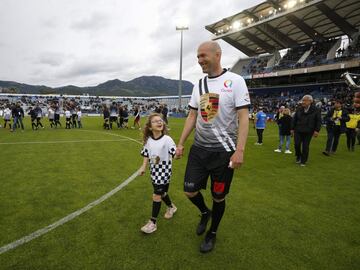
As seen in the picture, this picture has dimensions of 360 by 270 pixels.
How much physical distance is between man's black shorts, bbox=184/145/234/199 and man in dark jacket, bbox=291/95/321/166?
5.46 m

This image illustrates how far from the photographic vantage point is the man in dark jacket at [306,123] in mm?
7207

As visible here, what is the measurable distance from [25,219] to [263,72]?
49.0m

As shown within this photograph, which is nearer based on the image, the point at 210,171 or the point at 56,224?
the point at 210,171

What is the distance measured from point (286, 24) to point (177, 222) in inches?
1721

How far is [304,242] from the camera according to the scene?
3.21m

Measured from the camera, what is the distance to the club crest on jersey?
282cm

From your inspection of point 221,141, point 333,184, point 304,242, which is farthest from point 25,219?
point 333,184

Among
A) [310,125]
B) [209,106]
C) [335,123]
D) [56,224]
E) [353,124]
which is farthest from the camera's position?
[353,124]

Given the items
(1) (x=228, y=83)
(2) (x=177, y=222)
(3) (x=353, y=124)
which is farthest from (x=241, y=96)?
(3) (x=353, y=124)

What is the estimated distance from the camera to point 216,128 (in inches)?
113

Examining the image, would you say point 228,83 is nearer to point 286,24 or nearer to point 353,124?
point 353,124

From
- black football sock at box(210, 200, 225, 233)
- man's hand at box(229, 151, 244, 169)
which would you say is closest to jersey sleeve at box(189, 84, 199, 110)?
man's hand at box(229, 151, 244, 169)

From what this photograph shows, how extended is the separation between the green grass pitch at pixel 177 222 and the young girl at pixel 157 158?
0.34 meters

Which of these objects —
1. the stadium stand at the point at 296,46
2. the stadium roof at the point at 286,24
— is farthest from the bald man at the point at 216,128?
the stadium roof at the point at 286,24
